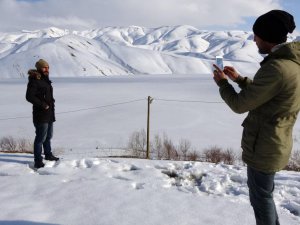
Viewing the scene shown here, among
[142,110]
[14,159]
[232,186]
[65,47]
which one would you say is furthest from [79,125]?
[65,47]

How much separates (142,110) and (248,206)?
22.6 metres

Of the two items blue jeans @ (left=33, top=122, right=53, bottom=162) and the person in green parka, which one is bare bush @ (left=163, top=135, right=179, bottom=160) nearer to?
blue jeans @ (left=33, top=122, right=53, bottom=162)

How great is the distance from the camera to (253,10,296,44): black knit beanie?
2.36 metres

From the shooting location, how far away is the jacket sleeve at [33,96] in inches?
215

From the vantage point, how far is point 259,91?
232 cm

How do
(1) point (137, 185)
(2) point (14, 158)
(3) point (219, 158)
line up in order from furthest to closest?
(3) point (219, 158) → (2) point (14, 158) → (1) point (137, 185)

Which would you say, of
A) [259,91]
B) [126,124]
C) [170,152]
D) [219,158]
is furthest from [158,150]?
[259,91]

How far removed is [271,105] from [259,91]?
6.6 inches

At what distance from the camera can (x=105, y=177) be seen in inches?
201

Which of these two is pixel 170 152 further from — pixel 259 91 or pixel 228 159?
pixel 259 91

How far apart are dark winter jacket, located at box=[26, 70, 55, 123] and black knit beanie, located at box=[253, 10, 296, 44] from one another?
388 cm

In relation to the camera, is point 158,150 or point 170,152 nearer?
point 170,152

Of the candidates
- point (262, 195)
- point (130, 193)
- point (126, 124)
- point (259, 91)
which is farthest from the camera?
point (126, 124)

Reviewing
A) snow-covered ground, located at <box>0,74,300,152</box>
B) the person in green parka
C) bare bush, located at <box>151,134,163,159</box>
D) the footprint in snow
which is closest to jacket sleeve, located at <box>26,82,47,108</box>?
the footprint in snow
